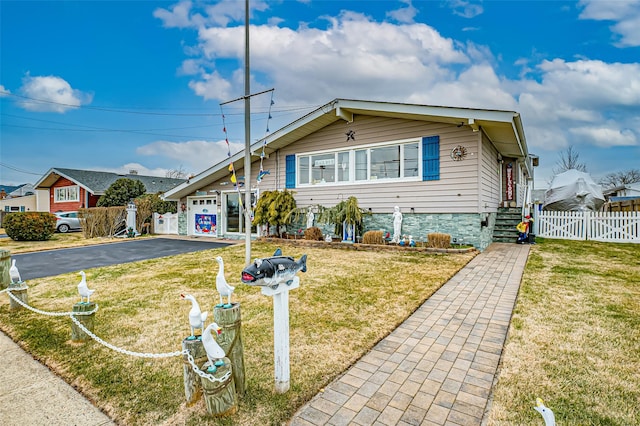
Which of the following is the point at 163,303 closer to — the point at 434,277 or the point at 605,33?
the point at 434,277

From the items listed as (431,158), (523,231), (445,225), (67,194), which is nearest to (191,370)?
(445,225)

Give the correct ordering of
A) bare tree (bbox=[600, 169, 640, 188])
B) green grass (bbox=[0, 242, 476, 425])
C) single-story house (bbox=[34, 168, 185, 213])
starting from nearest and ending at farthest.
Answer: green grass (bbox=[0, 242, 476, 425]) < single-story house (bbox=[34, 168, 185, 213]) < bare tree (bbox=[600, 169, 640, 188])

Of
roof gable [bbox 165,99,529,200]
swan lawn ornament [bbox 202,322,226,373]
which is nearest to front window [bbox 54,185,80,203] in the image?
roof gable [bbox 165,99,529,200]

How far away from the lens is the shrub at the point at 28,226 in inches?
541

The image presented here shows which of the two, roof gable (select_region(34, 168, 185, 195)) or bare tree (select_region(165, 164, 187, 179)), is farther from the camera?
bare tree (select_region(165, 164, 187, 179))

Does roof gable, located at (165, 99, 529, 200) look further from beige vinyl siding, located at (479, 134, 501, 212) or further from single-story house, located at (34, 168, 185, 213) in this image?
single-story house, located at (34, 168, 185, 213)

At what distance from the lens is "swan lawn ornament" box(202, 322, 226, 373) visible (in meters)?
2.00

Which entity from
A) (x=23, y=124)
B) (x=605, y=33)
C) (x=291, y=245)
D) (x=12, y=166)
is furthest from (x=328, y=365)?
(x=12, y=166)

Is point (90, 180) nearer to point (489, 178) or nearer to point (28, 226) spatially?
point (28, 226)

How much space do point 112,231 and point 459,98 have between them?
62.8 ft

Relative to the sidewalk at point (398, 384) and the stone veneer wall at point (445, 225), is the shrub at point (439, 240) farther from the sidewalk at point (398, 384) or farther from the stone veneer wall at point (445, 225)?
the sidewalk at point (398, 384)

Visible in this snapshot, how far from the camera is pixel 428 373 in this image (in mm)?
2645

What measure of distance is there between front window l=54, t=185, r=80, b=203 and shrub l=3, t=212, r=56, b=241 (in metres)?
11.4

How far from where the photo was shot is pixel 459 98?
17031 millimetres
